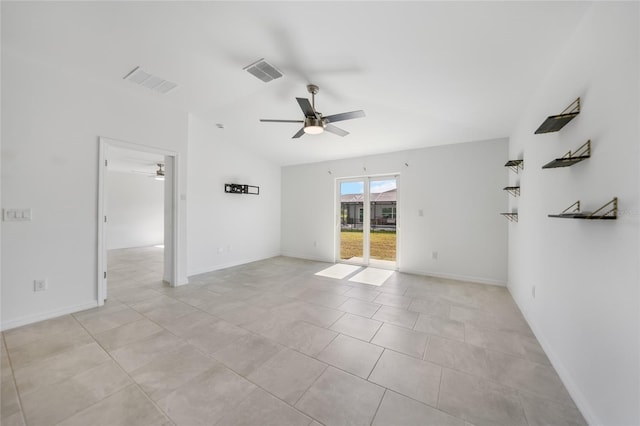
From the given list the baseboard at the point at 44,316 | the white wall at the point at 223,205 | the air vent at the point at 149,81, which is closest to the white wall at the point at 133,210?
the white wall at the point at 223,205

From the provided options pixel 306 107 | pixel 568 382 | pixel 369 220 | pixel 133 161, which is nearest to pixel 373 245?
pixel 369 220

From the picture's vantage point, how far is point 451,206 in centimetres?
458

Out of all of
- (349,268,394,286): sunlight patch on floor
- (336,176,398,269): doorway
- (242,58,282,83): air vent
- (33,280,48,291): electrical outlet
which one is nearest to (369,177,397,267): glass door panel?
(336,176,398,269): doorway

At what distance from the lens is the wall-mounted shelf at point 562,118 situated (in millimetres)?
1707

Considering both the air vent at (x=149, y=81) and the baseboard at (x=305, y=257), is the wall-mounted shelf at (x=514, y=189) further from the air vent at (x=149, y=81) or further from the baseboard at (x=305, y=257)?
the air vent at (x=149, y=81)

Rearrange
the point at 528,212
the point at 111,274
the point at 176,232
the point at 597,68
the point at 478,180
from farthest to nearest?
the point at 111,274 < the point at 478,180 < the point at 176,232 < the point at 528,212 < the point at 597,68

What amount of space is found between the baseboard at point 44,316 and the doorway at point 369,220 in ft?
15.2

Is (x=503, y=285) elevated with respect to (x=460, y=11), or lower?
lower

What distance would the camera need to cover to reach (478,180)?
14.2 ft

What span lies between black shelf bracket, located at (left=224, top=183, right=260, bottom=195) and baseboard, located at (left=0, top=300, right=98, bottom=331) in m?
2.90

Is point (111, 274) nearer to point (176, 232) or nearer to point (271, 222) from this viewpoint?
point (176, 232)

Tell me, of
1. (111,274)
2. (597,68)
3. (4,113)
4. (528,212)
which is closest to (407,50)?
(597,68)

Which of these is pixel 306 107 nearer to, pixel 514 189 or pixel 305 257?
pixel 514 189

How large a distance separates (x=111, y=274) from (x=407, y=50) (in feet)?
20.5
